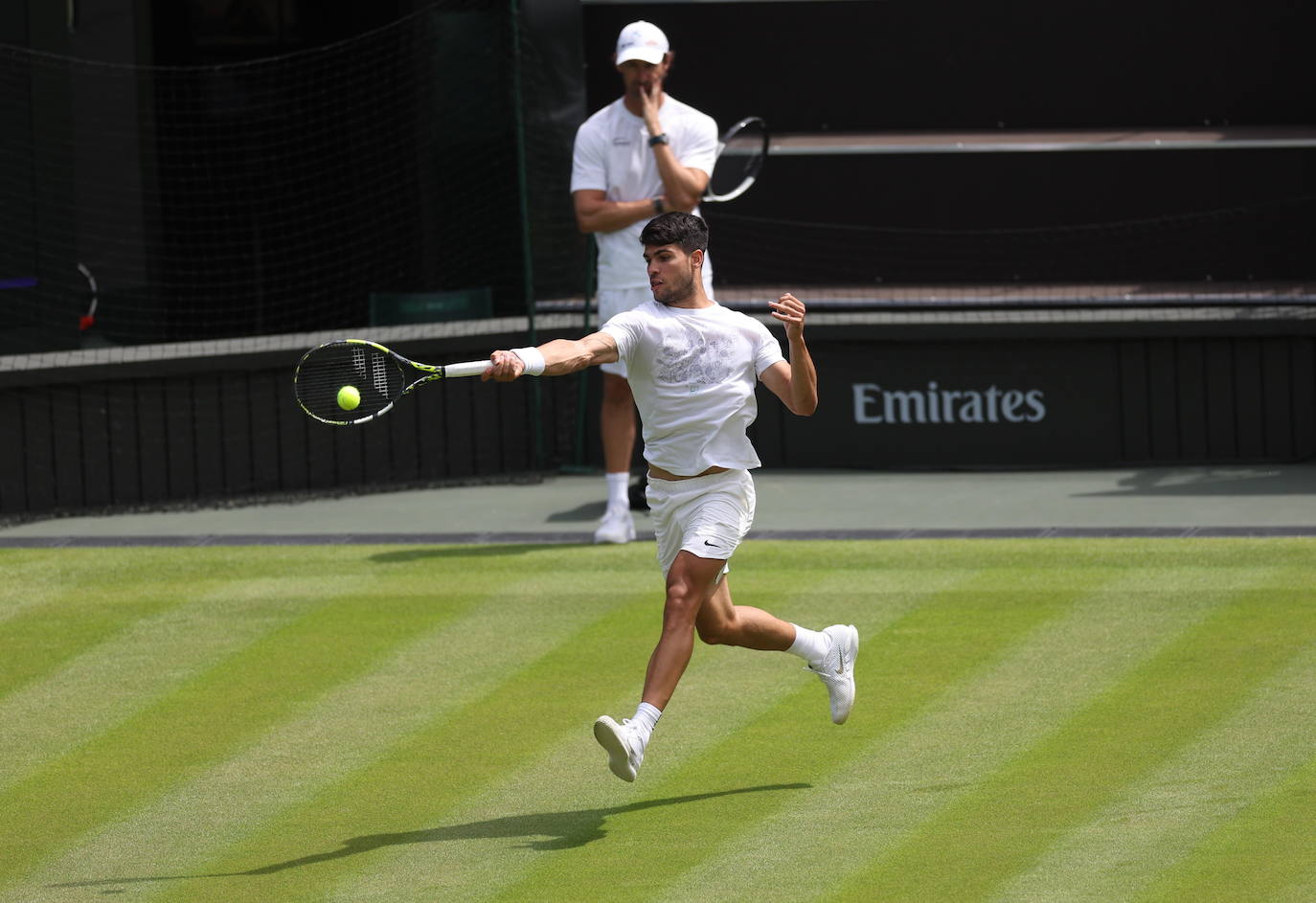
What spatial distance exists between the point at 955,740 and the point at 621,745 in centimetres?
127

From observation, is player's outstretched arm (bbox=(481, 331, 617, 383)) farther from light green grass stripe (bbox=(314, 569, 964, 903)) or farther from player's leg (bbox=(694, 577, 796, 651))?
light green grass stripe (bbox=(314, 569, 964, 903))

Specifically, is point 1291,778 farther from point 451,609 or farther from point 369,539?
point 369,539

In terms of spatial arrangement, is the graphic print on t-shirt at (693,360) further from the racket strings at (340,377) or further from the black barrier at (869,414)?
the black barrier at (869,414)

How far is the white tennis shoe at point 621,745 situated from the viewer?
5215mm

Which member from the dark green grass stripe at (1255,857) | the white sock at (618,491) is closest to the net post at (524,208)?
the white sock at (618,491)

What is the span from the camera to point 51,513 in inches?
414

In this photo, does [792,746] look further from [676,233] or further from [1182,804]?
[676,233]

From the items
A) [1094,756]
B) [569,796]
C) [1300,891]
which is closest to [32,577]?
[569,796]

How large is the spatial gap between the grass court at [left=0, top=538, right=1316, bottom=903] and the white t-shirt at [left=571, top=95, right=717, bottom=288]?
1.37 m

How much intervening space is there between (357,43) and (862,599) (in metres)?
6.23

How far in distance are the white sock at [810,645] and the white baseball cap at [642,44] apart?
3.83m

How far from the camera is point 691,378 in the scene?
19.1 feet

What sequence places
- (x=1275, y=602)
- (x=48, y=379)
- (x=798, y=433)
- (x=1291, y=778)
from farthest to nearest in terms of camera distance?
(x=798, y=433) < (x=48, y=379) < (x=1275, y=602) < (x=1291, y=778)

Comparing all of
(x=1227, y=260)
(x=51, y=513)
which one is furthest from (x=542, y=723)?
(x=1227, y=260)
